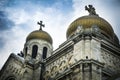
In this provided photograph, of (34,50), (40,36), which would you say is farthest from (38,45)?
(40,36)

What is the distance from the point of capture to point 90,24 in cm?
2908

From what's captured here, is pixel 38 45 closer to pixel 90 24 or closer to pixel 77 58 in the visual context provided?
pixel 90 24

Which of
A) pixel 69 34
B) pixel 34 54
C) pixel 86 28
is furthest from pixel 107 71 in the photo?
pixel 34 54

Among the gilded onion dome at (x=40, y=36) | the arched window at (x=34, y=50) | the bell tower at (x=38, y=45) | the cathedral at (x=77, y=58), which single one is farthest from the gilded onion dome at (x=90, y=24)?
the arched window at (x=34, y=50)

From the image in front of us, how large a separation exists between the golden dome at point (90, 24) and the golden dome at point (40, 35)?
454cm

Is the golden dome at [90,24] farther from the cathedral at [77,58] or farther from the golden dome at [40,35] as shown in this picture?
the golden dome at [40,35]

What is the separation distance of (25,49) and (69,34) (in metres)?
6.23

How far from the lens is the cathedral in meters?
24.1

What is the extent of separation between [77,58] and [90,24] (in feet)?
16.2

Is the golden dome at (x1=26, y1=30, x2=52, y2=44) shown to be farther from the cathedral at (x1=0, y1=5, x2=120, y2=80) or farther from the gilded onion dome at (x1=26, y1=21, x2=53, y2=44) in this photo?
the cathedral at (x1=0, y1=5, x2=120, y2=80)

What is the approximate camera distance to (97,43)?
2588 centimetres

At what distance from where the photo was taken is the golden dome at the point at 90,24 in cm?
2923

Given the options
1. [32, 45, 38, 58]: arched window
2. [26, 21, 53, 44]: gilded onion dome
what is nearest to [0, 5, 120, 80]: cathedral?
[32, 45, 38, 58]: arched window

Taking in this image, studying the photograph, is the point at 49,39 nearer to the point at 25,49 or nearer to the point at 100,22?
the point at 25,49
